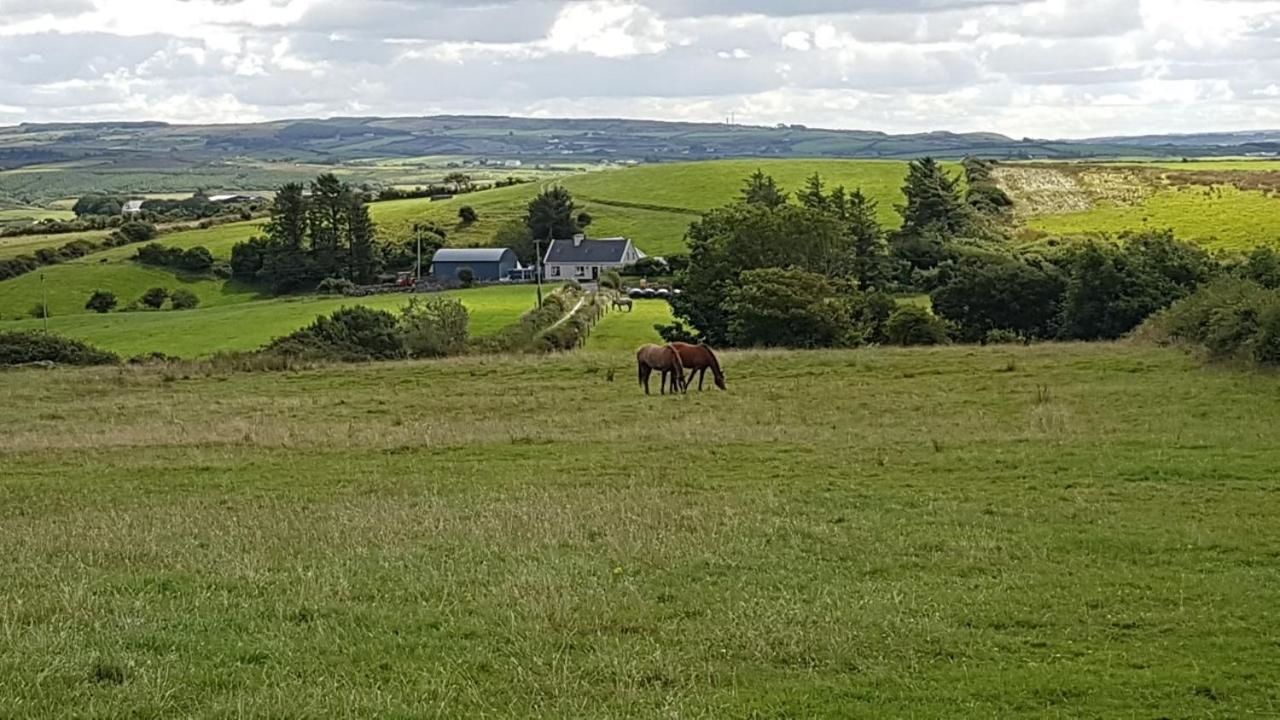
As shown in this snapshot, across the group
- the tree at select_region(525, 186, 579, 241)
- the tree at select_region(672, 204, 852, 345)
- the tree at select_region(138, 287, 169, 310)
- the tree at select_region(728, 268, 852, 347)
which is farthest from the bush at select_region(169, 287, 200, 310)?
the tree at select_region(728, 268, 852, 347)

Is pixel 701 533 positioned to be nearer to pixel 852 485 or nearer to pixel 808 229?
pixel 852 485

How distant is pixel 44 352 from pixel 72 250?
59668 millimetres

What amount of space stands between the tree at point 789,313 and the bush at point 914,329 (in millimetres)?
2444

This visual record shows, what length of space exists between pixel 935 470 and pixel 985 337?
157 feet

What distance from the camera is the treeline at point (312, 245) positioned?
350 ft

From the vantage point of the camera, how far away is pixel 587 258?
116 metres

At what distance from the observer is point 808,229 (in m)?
76.6

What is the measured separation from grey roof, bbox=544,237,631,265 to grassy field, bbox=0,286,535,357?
60.4 feet

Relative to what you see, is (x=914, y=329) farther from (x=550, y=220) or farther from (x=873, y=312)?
(x=550, y=220)

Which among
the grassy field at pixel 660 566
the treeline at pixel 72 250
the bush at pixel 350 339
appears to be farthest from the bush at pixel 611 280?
the grassy field at pixel 660 566

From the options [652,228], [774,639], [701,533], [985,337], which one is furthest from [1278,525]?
[652,228]

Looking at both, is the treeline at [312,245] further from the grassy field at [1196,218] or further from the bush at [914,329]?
the bush at [914,329]

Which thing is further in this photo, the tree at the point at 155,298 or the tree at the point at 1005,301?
the tree at the point at 155,298

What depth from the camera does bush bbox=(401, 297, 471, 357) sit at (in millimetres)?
59125
